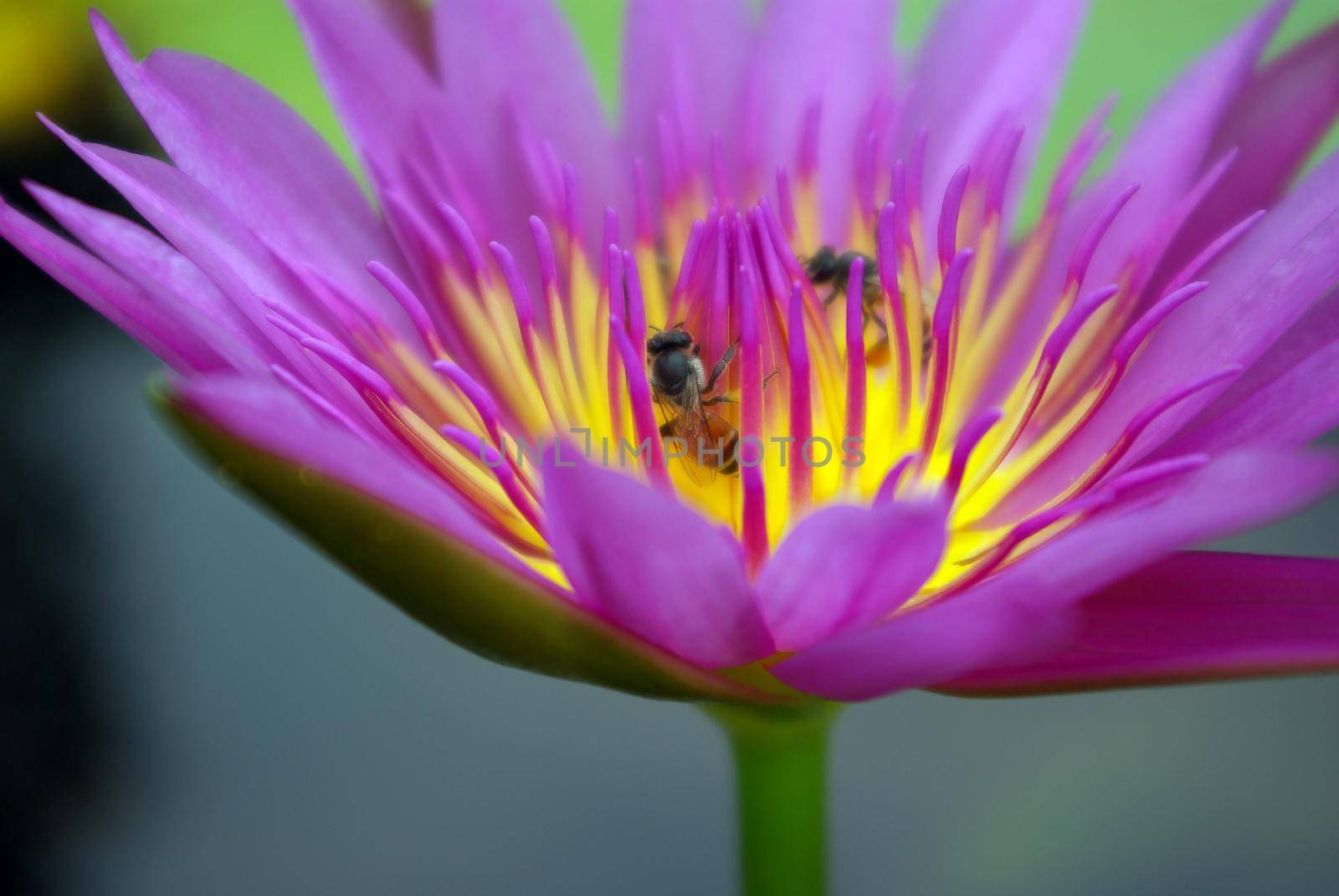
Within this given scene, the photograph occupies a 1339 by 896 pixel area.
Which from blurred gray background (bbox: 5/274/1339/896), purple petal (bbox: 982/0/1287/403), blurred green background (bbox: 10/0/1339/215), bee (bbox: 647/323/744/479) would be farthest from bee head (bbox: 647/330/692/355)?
Result: blurred green background (bbox: 10/0/1339/215)

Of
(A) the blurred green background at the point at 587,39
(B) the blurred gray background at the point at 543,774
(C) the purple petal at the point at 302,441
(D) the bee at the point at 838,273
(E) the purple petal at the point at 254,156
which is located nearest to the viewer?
(C) the purple petal at the point at 302,441

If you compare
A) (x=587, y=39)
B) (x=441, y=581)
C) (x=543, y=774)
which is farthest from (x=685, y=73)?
(x=587, y=39)

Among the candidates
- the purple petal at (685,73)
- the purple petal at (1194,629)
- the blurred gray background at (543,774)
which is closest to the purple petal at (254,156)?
the purple petal at (685,73)

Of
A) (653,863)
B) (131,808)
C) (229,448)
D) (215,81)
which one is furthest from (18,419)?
(229,448)

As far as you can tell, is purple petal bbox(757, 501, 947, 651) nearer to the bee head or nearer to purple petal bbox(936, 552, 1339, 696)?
purple petal bbox(936, 552, 1339, 696)

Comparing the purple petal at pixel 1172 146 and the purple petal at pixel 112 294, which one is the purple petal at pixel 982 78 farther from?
the purple petal at pixel 112 294

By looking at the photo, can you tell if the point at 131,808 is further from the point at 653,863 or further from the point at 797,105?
the point at 797,105

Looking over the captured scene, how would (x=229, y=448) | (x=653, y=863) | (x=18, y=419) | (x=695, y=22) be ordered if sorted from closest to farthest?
(x=229, y=448) → (x=695, y=22) → (x=653, y=863) → (x=18, y=419)

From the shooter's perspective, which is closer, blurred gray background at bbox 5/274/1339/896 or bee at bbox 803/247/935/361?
bee at bbox 803/247/935/361
